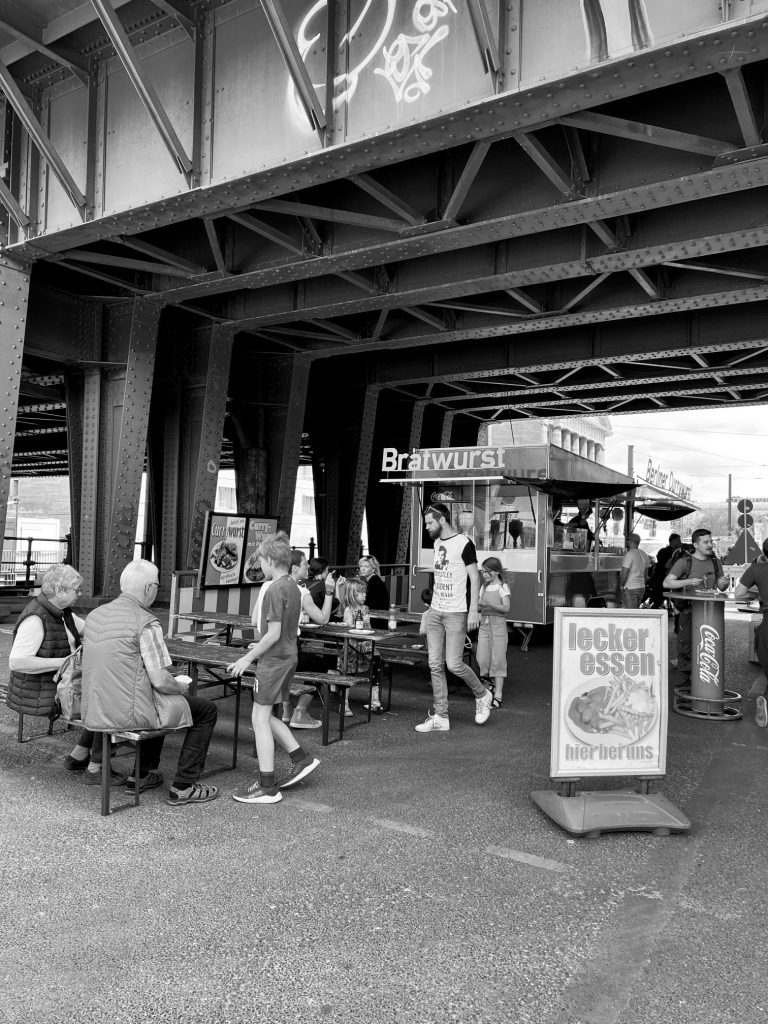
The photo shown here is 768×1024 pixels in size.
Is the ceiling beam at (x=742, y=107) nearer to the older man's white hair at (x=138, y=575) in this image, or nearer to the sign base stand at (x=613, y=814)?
the sign base stand at (x=613, y=814)

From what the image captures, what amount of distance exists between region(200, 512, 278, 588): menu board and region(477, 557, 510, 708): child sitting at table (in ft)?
15.5

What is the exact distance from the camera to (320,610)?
7094mm

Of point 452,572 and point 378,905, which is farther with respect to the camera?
point 452,572

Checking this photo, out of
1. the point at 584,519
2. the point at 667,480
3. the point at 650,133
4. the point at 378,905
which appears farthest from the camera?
the point at 667,480

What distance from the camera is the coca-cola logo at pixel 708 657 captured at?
7.59 metres

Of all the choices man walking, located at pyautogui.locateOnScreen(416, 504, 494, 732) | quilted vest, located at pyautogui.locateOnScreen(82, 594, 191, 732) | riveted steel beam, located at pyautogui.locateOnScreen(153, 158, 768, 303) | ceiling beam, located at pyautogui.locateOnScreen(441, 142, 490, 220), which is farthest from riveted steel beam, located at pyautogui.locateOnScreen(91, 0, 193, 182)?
quilted vest, located at pyautogui.locateOnScreen(82, 594, 191, 732)

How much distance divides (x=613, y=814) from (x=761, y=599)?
12.6ft

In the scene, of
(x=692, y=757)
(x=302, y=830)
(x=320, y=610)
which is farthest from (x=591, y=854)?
(x=320, y=610)

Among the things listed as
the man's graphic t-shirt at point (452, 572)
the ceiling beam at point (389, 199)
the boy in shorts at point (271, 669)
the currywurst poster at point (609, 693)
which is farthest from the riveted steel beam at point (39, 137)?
the currywurst poster at point (609, 693)

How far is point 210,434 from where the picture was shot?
43.5ft

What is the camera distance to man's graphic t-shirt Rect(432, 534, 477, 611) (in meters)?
6.44

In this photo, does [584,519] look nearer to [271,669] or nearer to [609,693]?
[609,693]

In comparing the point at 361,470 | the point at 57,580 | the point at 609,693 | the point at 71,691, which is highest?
the point at 361,470

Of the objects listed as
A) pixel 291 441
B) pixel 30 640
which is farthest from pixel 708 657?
pixel 291 441
